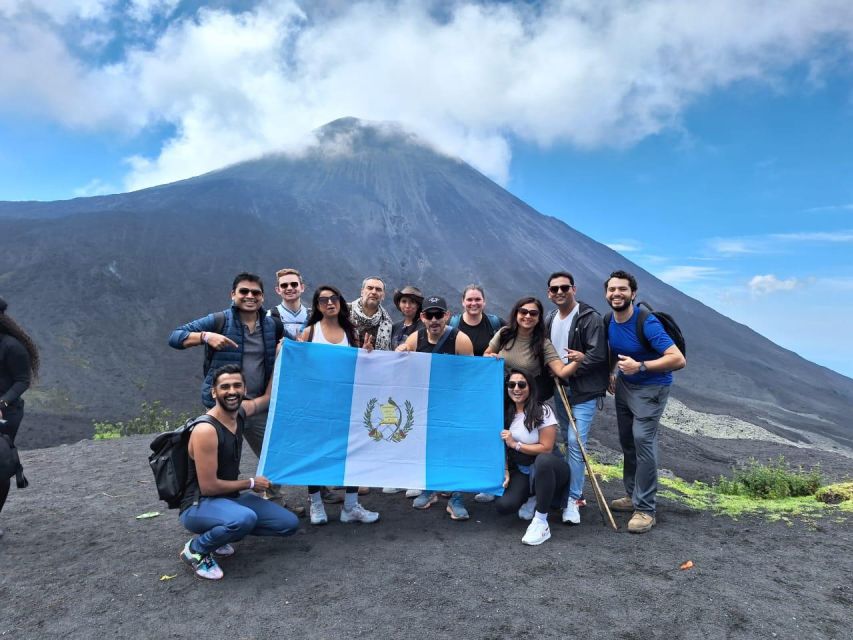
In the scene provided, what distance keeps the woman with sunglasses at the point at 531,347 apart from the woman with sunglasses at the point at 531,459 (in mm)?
169

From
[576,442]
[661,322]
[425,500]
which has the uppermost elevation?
[661,322]

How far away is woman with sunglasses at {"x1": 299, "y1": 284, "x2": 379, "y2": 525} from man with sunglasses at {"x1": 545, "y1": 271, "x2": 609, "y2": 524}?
5.85ft

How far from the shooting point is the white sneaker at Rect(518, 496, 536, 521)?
4.88m

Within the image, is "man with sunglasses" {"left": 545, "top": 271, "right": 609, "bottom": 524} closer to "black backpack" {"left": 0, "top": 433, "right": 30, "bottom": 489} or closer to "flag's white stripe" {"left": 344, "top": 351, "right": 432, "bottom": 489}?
"flag's white stripe" {"left": 344, "top": 351, "right": 432, "bottom": 489}

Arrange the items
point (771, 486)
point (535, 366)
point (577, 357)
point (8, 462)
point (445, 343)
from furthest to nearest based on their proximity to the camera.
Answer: point (771, 486) < point (445, 343) < point (535, 366) < point (577, 357) < point (8, 462)

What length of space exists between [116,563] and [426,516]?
260 cm

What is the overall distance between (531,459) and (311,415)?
202cm

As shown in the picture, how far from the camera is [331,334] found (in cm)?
490

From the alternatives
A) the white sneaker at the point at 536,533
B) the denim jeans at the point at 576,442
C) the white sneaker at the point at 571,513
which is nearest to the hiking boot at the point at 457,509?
the white sneaker at the point at 536,533

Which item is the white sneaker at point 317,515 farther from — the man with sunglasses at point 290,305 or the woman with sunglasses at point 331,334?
the man with sunglasses at point 290,305

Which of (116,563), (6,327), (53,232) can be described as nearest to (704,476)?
(116,563)

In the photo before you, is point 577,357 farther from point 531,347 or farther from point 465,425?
point 465,425

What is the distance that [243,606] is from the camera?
337cm

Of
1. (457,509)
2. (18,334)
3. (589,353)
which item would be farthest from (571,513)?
(18,334)
